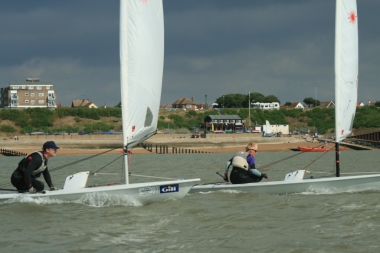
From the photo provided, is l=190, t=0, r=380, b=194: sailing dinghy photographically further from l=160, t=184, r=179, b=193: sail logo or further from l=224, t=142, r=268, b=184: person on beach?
l=160, t=184, r=179, b=193: sail logo

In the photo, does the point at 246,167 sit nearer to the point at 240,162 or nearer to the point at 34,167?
the point at 240,162

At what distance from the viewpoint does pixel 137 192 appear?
36.1 feet

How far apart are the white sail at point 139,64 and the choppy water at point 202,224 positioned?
1.61 metres

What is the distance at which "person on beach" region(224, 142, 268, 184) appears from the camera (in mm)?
13008

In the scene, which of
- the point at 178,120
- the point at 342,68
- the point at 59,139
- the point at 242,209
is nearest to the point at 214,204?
the point at 242,209

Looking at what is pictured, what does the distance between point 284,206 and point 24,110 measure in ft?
279

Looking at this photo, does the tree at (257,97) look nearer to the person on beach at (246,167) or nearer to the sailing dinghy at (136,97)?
the person on beach at (246,167)

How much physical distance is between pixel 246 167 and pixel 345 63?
12.3 ft

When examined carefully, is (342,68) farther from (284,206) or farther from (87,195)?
(87,195)

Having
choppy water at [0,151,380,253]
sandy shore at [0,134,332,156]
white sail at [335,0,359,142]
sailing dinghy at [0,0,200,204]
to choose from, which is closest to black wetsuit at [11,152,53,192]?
sailing dinghy at [0,0,200,204]

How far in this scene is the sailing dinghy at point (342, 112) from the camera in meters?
13.2

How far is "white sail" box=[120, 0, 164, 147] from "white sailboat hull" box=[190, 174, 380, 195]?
259cm

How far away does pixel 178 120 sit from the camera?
3789 inches

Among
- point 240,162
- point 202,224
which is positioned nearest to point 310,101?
point 240,162
